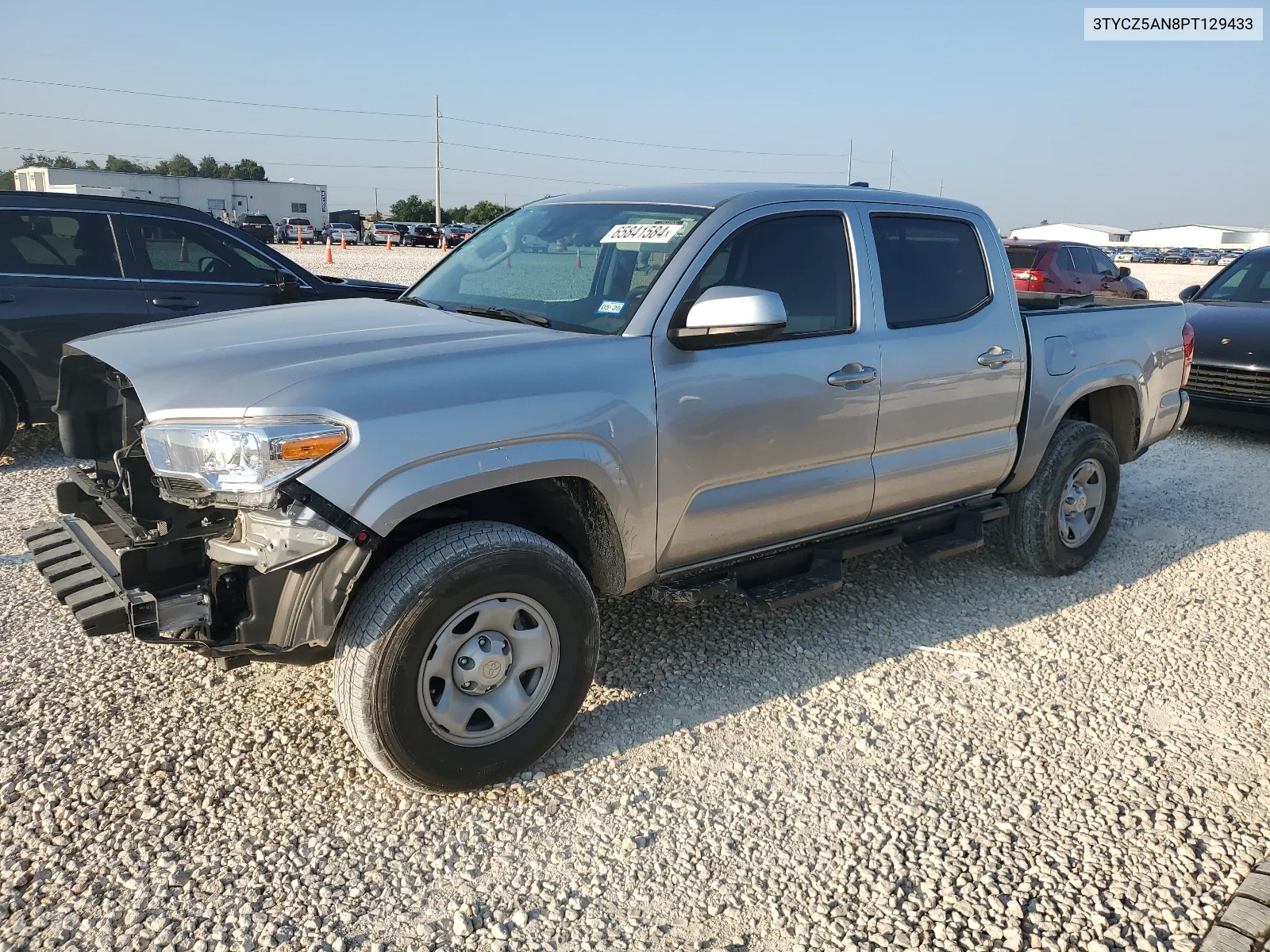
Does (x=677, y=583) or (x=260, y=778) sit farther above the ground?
(x=677, y=583)

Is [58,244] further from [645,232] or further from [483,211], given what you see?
[483,211]

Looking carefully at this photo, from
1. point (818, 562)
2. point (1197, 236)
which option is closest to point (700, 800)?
point (818, 562)

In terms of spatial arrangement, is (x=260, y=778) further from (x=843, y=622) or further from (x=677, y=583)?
(x=843, y=622)

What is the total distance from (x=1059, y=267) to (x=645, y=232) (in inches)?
573

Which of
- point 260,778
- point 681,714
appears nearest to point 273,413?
point 260,778

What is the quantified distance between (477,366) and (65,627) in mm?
2437

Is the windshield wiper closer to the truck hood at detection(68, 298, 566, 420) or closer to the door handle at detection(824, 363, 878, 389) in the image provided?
the truck hood at detection(68, 298, 566, 420)

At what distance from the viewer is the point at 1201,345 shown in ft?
28.4

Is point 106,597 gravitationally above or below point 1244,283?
below

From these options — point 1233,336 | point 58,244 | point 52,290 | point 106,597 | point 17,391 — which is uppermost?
point 58,244

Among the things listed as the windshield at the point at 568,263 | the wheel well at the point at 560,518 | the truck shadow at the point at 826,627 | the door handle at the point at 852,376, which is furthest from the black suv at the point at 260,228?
the wheel well at the point at 560,518

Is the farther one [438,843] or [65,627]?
[65,627]

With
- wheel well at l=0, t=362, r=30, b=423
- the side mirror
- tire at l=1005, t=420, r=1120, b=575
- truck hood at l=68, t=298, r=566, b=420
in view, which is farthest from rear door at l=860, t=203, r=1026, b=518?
wheel well at l=0, t=362, r=30, b=423

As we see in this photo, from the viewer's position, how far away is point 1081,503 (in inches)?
206
